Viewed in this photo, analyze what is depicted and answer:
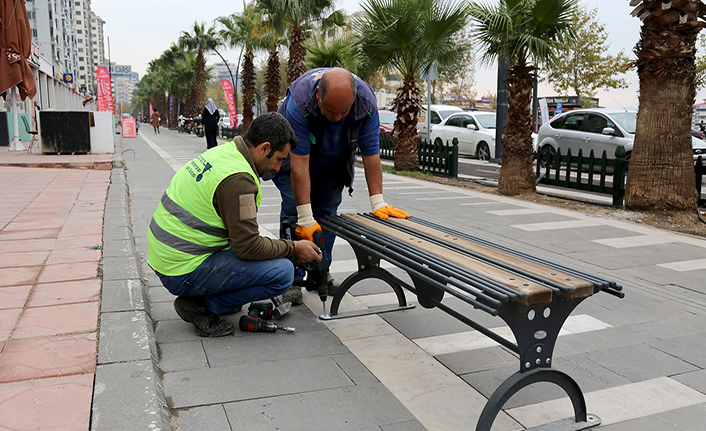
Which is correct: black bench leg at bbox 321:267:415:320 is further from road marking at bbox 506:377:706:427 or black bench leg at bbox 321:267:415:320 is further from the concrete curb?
road marking at bbox 506:377:706:427

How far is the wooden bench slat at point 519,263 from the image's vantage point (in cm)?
228

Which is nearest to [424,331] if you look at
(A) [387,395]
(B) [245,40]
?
(A) [387,395]

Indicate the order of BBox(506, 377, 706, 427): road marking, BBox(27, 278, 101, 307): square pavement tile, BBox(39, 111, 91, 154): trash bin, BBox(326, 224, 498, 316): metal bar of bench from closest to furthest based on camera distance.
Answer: BBox(326, 224, 498, 316): metal bar of bench → BBox(506, 377, 706, 427): road marking → BBox(27, 278, 101, 307): square pavement tile → BBox(39, 111, 91, 154): trash bin

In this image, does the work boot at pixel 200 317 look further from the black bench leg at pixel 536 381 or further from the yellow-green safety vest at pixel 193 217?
the black bench leg at pixel 536 381

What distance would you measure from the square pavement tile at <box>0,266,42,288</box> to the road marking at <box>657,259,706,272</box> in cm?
545

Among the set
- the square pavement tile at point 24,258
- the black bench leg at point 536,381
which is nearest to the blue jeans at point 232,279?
the black bench leg at point 536,381

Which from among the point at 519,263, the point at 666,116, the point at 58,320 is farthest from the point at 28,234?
the point at 666,116

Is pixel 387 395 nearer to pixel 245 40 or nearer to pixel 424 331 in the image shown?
pixel 424 331

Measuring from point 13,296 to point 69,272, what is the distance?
559mm

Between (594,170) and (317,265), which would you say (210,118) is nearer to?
(594,170)

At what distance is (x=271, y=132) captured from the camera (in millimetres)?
3115

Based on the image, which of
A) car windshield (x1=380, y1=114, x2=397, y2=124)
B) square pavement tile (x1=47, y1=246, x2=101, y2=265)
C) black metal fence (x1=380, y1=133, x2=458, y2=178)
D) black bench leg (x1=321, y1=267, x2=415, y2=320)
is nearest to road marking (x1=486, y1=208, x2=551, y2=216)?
black metal fence (x1=380, y1=133, x2=458, y2=178)

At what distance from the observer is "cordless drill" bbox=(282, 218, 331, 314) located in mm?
3578

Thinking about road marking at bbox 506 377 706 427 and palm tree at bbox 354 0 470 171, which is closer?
road marking at bbox 506 377 706 427
